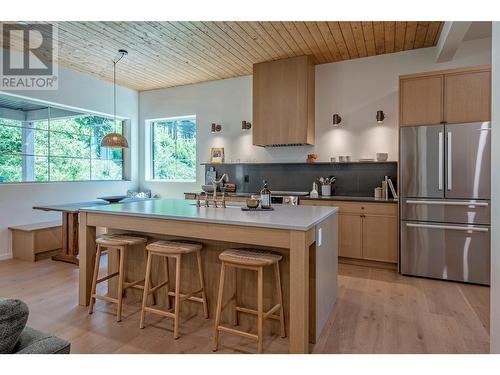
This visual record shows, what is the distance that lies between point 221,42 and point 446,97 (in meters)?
2.85

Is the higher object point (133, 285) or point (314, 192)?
point (314, 192)

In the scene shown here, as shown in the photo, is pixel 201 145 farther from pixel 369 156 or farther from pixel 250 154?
pixel 369 156

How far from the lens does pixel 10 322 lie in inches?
39.7

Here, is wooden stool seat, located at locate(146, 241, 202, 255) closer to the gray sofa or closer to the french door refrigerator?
the gray sofa

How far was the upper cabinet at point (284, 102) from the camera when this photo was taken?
4.58 meters

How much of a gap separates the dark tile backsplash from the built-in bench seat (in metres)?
2.73

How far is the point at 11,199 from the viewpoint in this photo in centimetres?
438

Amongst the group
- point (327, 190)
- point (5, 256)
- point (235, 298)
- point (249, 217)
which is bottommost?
point (5, 256)

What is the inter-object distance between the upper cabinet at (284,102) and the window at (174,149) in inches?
70.4

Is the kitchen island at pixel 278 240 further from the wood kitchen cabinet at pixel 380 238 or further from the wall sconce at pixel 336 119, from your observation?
the wall sconce at pixel 336 119

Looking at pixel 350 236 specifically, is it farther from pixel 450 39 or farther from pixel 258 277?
pixel 450 39

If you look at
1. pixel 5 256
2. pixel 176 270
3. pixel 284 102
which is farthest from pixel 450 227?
pixel 5 256

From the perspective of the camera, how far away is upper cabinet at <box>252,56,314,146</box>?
458 centimetres
